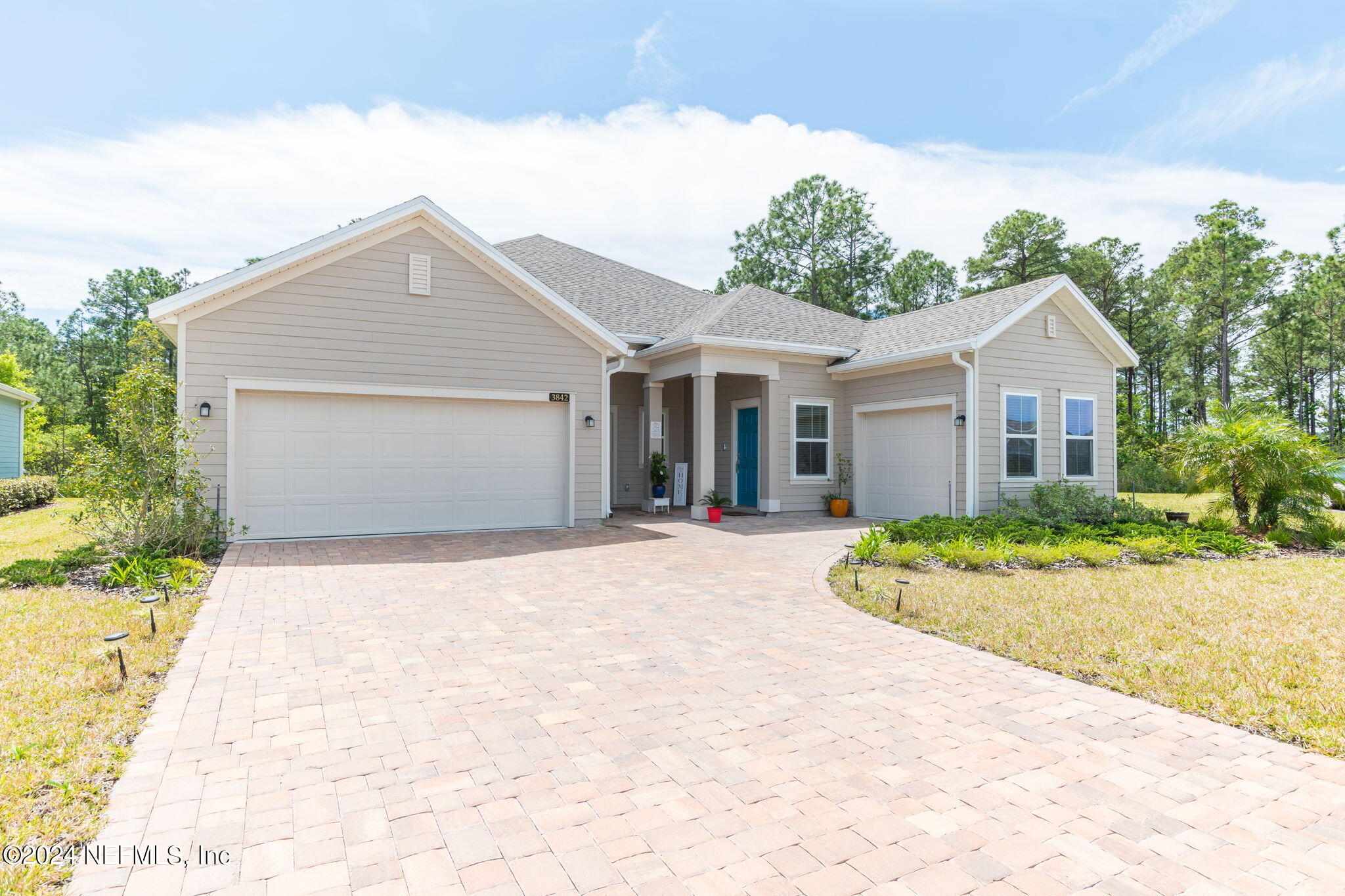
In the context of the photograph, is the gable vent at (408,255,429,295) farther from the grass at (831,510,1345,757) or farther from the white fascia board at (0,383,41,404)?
the white fascia board at (0,383,41,404)

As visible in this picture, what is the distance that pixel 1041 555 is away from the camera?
8883 millimetres

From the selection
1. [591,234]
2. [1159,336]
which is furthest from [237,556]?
[1159,336]

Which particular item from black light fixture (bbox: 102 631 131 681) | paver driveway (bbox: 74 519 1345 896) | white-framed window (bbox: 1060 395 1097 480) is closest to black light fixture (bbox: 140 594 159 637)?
black light fixture (bbox: 102 631 131 681)

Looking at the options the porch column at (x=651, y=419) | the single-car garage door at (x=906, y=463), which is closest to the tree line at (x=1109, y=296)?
the single-car garage door at (x=906, y=463)

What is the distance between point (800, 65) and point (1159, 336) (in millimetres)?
27913

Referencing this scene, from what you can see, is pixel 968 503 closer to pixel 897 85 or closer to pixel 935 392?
pixel 935 392

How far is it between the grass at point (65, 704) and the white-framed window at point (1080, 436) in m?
14.5

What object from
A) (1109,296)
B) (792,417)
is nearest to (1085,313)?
(792,417)

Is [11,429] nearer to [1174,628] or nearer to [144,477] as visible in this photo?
[144,477]

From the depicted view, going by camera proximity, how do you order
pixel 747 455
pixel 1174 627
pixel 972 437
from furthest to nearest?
pixel 747 455 → pixel 972 437 → pixel 1174 627

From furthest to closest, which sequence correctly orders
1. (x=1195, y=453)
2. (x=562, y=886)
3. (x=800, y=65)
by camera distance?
(x=800, y=65)
(x=1195, y=453)
(x=562, y=886)

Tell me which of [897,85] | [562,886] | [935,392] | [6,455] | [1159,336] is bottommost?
[562,886]

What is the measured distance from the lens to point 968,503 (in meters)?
12.6

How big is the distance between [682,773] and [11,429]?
85.2ft
